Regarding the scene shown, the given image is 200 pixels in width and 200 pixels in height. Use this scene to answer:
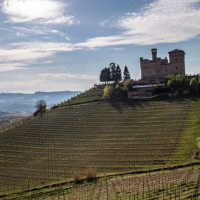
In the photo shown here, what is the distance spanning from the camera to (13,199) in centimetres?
3294

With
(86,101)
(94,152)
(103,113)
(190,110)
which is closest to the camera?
(94,152)

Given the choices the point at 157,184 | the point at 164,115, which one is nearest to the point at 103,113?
the point at 164,115

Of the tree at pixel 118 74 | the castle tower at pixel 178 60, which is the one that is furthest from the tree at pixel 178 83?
the tree at pixel 118 74

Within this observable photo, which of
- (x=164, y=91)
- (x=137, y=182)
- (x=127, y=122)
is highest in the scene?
(x=164, y=91)

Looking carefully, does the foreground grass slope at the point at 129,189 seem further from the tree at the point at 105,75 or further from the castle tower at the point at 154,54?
the tree at the point at 105,75

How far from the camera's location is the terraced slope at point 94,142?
3888cm

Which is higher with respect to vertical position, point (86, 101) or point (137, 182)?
point (86, 101)

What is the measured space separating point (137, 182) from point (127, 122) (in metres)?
26.6

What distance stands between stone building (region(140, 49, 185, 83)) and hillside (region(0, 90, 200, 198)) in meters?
27.3

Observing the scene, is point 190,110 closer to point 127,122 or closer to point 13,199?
point 127,122

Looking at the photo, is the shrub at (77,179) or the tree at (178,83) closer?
the shrub at (77,179)

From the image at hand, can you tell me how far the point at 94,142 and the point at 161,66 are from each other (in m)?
51.5

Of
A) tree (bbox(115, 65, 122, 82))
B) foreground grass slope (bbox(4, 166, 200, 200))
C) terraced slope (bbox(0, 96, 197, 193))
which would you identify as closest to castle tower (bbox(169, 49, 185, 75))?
tree (bbox(115, 65, 122, 82))

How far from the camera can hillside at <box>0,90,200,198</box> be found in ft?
127
